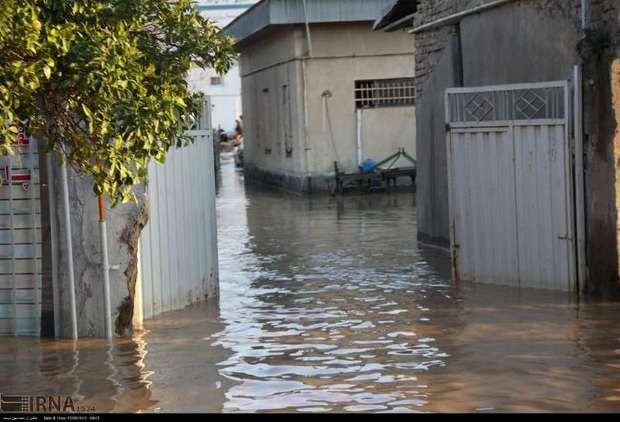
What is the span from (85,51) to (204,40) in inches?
71.7

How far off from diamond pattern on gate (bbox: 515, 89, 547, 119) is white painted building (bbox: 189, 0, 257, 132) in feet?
152

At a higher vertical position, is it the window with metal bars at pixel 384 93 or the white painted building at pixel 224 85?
the white painted building at pixel 224 85

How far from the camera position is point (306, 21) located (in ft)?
97.1

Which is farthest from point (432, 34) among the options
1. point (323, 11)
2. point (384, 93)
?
point (384, 93)

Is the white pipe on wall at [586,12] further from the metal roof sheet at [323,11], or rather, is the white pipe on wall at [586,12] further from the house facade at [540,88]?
the metal roof sheet at [323,11]

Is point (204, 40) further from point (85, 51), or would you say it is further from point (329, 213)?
point (329, 213)

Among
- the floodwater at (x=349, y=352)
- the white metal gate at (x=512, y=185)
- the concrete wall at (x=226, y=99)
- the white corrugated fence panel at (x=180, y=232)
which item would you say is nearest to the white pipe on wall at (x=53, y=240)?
the floodwater at (x=349, y=352)

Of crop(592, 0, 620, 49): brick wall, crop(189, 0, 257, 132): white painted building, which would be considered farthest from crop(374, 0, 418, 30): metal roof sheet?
crop(189, 0, 257, 132): white painted building

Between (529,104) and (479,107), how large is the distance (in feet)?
2.72

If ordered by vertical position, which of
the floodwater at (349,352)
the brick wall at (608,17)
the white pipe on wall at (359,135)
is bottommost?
the floodwater at (349,352)

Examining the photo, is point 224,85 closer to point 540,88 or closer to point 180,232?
point 540,88

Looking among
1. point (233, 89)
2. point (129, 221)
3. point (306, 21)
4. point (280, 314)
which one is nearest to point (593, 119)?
point (280, 314)

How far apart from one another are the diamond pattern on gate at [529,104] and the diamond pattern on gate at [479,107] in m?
0.43

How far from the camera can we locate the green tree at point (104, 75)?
8.54m
